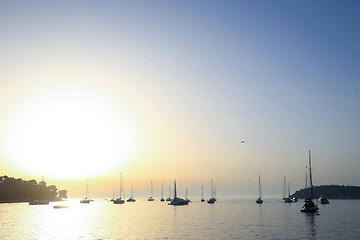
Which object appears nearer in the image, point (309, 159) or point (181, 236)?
point (181, 236)

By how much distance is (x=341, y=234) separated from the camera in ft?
265

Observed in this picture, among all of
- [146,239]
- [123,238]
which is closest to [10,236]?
[123,238]

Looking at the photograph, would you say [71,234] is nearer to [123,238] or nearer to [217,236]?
[123,238]

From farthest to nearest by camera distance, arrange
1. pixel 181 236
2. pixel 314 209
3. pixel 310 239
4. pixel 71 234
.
A: 1. pixel 314 209
2. pixel 71 234
3. pixel 181 236
4. pixel 310 239

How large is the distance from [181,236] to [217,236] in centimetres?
766

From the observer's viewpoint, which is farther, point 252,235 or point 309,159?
point 309,159

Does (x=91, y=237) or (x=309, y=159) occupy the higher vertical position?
(x=309, y=159)

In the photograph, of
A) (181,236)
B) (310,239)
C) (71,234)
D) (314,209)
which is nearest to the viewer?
(310,239)

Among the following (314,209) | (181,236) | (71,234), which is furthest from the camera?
(314,209)

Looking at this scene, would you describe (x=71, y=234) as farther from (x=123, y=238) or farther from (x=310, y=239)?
(x=310, y=239)

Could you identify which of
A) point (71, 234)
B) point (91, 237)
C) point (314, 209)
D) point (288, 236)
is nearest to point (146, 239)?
point (91, 237)

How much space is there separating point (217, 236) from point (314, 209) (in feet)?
267

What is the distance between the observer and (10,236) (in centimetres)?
7856

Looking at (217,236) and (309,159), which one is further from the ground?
(309,159)
